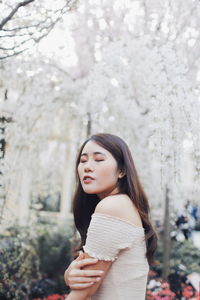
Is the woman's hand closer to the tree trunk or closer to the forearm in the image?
the forearm

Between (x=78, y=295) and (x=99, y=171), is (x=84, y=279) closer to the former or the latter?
(x=78, y=295)

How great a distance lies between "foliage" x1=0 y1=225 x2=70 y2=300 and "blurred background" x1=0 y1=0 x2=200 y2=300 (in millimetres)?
17

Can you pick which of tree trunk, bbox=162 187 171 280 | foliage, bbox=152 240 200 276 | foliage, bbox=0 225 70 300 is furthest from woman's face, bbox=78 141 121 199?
foliage, bbox=152 240 200 276

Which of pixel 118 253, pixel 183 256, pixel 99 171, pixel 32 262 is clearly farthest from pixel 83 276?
pixel 183 256

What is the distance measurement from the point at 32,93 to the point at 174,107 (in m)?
2.57

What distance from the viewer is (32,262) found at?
15.6 ft

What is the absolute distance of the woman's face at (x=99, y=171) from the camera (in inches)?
57.9

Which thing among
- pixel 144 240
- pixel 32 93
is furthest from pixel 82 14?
pixel 144 240

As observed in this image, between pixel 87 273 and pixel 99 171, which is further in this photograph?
pixel 99 171

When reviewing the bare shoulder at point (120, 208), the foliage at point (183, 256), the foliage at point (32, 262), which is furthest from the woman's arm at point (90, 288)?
the foliage at point (183, 256)

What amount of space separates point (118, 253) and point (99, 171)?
1.14ft

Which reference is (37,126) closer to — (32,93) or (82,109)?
(32,93)

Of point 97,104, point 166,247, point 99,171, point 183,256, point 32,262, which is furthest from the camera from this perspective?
point 183,256

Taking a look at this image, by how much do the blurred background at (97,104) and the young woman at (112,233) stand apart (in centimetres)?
117
